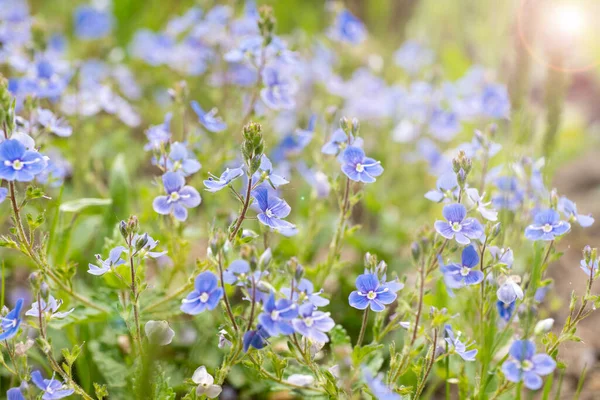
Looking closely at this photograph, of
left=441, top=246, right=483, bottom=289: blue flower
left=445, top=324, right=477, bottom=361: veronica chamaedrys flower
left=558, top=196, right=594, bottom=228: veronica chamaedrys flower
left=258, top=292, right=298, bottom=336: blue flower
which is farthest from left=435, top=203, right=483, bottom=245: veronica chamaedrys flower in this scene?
left=258, top=292, right=298, bottom=336: blue flower

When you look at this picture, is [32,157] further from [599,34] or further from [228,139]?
[599,34]

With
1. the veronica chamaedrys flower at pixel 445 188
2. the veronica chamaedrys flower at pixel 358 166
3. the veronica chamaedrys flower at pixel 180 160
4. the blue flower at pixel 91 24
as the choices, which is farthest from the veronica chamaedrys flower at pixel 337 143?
the blue flower at pixel 91 24

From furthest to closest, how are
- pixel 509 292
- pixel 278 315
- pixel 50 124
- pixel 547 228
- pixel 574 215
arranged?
pixel 50 124
pixel 574 215
pixel 547 228
pixel 509 292
pixel 278 315

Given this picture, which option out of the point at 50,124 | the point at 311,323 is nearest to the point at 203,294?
the point at 311,323

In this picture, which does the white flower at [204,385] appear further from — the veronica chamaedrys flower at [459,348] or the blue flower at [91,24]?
the blue flower at [91,24]

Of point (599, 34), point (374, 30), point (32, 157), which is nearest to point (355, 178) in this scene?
point (32, 157)

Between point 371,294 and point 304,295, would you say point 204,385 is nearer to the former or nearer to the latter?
point 304,295

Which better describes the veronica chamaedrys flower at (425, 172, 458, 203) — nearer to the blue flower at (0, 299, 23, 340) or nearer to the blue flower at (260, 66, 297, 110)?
the blue flower at (260, 66, 297, 110)
